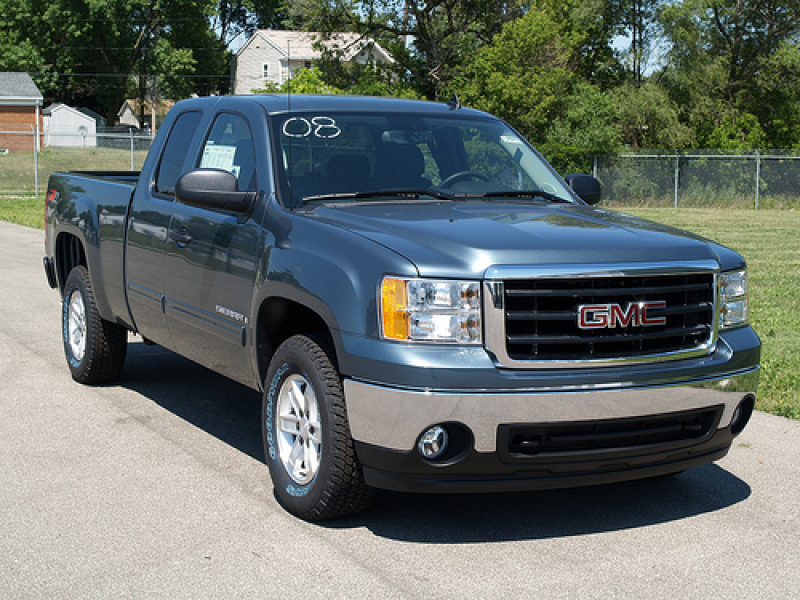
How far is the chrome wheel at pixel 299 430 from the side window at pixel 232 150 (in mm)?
1170

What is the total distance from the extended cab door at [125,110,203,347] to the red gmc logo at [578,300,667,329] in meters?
2.79

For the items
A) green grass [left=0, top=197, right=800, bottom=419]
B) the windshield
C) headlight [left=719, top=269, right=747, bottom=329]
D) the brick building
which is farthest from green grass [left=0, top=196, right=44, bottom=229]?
the brick building

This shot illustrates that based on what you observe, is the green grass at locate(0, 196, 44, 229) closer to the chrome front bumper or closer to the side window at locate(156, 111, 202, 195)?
the side window at locate(156, 111, 202, 195)

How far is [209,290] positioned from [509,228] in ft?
5.86

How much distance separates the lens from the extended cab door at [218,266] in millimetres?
5277

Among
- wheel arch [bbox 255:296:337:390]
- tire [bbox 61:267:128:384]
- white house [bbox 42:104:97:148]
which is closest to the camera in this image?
wheel arch [bbox 255:296:337:390]

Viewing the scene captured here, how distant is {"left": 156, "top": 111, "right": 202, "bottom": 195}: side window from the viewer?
6.36 metres

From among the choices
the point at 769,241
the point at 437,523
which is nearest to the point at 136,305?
the point at 437,523

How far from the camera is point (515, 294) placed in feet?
13.8

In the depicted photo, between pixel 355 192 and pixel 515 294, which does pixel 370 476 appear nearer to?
pixel 515 294

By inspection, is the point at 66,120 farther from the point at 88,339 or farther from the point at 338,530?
the point at 338,530

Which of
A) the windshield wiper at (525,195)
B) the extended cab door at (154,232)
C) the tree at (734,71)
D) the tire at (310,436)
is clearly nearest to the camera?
the tire at (310,436)

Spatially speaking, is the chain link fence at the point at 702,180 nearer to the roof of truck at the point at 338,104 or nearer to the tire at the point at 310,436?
the roof of truck at the point at 338,104

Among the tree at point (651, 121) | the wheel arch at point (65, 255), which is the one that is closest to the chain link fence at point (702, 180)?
the tree at point (651, 121)
